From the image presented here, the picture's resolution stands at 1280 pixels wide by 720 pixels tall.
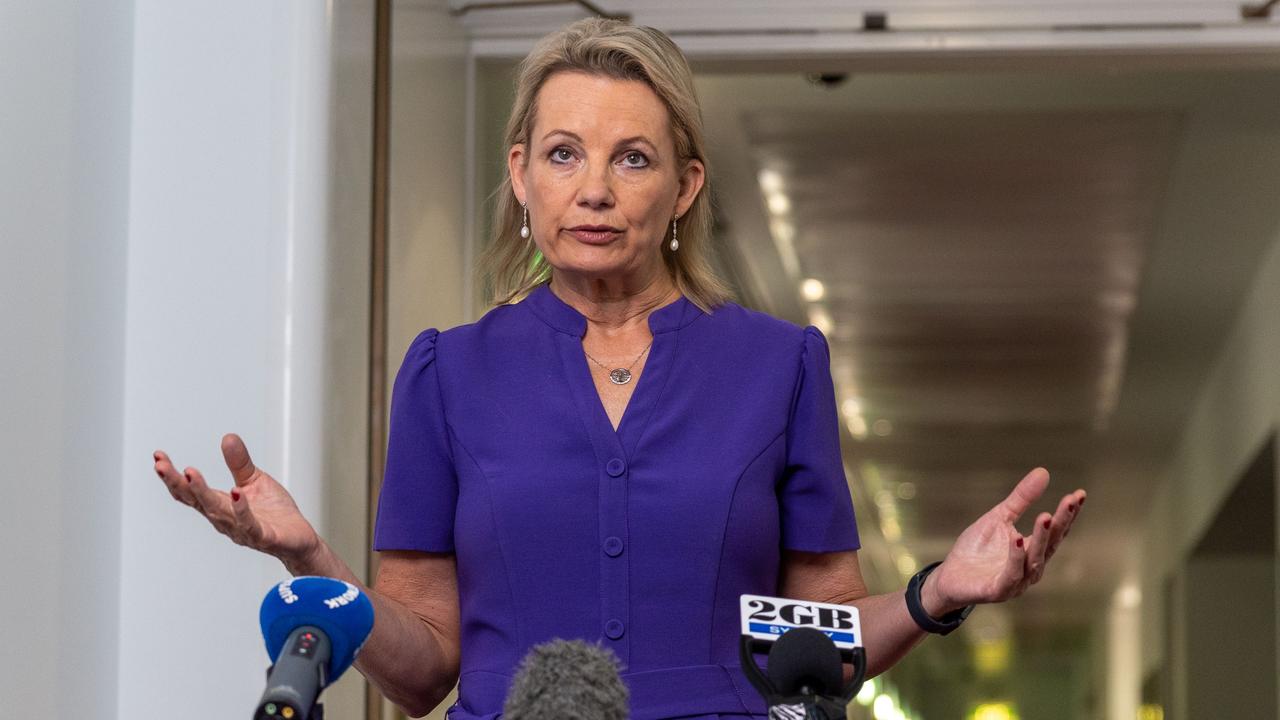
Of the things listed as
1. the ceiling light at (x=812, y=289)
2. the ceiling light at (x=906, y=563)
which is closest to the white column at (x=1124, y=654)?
the ceiling light at (x=906, y=563)

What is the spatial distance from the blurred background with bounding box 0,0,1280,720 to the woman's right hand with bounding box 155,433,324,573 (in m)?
1.04

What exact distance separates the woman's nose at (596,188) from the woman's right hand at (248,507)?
1.34 ft

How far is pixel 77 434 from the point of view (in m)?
2.75

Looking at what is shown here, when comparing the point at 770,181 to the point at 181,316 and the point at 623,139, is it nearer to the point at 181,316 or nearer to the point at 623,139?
the point at 181,316

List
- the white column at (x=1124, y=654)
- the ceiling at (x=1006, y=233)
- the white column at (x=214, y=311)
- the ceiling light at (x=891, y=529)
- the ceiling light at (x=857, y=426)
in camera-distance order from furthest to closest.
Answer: the white column at (x=1124, y=654) < the ceiling light at (x=891, y=529) < the ceiling light at (x=857, y=426) < the ceiling at (x=1006, y=233) < the white column at (x=214, y=311)

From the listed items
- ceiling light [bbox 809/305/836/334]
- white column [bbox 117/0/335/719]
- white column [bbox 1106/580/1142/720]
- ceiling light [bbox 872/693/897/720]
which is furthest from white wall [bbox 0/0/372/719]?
white column [bbox 1106/580/1142/720]

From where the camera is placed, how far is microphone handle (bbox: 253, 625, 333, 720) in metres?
1.11

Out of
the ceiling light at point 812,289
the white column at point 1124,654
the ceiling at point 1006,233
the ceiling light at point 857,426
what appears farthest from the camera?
the white column at point 1124,654

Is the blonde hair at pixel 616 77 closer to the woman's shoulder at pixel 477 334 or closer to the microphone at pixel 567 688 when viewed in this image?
the woman's shoulder at pixel 477 334

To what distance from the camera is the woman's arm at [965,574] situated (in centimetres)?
147

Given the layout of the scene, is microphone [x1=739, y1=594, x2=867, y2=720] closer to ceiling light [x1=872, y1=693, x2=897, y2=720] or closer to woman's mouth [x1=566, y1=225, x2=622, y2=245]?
woman's mouth [x1=566, y1=225, x2=622, y2=245]

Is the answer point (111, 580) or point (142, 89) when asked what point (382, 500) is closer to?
point (111, 580)

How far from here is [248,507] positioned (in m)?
1.47

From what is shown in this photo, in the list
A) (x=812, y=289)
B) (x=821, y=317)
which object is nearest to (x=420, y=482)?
(x=812, y=289)
